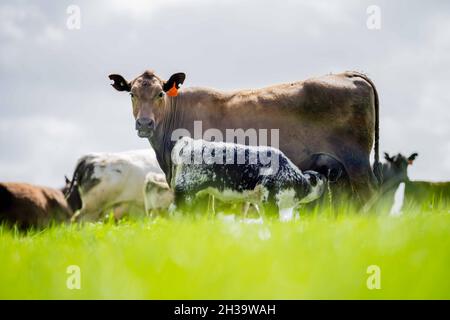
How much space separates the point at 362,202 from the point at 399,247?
5586mm

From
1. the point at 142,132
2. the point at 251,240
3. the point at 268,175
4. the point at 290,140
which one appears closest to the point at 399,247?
the point at 251,240

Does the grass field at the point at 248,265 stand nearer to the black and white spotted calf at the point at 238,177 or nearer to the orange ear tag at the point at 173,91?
the black and white spotted calf at the point at 238,177

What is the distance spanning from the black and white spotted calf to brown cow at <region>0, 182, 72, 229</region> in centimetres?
653

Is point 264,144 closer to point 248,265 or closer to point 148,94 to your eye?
point 148,94

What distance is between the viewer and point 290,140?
9.23 meters

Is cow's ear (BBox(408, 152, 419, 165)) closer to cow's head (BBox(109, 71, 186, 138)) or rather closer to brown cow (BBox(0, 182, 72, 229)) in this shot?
brown cow (BBox(0, 182, 72, 229))

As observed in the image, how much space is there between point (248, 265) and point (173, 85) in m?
6.14

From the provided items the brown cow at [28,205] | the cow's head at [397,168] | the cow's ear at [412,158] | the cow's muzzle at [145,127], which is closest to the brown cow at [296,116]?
the cow's muzzle at [145,127]

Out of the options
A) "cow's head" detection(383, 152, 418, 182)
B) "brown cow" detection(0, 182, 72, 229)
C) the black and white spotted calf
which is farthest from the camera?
"cow's head" detection(383, 152, 418, 182)

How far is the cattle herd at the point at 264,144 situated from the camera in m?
6.83

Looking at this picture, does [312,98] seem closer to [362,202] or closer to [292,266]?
[362,202]

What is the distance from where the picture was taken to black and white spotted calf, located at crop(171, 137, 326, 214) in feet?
22.2

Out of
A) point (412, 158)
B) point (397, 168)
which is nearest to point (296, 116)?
point (397, 168)

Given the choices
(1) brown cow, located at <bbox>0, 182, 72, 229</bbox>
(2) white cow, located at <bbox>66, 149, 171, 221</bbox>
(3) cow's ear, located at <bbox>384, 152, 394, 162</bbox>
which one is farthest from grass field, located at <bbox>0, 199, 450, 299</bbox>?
(3) cow's ear, located at <bbox>384, 152, 394, 162</bbox>
